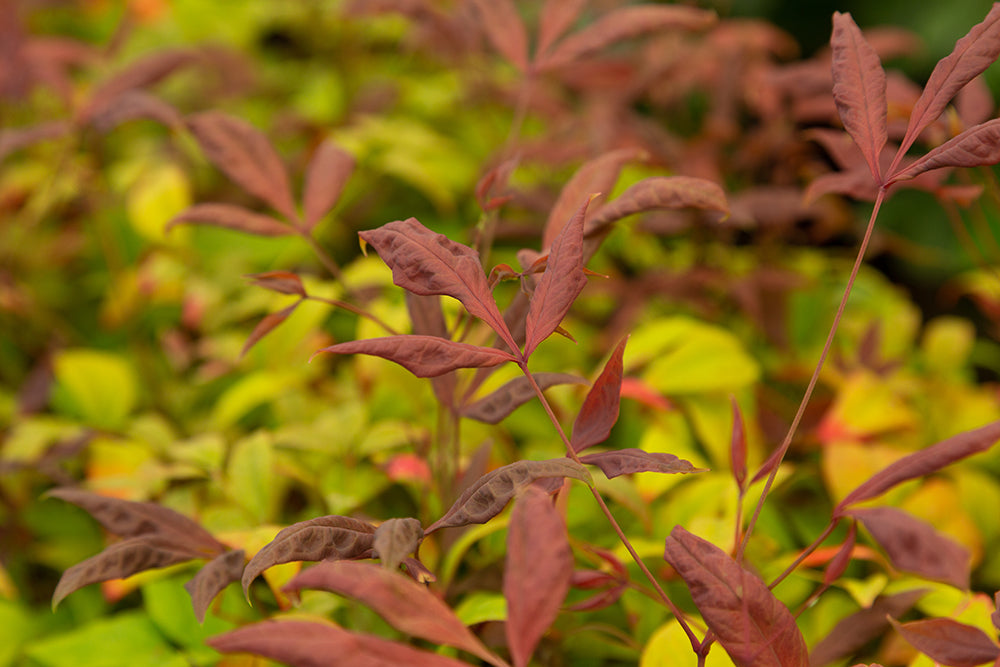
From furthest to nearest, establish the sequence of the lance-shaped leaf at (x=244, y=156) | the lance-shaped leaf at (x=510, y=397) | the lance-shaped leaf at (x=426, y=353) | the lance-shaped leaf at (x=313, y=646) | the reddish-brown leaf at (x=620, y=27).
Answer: the reddish-brown leaf at (x=620, y=27)
the lance-shaped leaf at (x=244, y=156)
the lance-shaped leaf at (x=510, y=397)
the lance-shaped leaf at (x=426, y=353)
the lance-shaped leaf at (x=313, y=646)

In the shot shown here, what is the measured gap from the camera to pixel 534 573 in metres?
0.40

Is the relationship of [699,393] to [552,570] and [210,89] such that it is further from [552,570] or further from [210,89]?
[210,89]

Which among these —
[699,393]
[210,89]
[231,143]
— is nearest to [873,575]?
[699,393]

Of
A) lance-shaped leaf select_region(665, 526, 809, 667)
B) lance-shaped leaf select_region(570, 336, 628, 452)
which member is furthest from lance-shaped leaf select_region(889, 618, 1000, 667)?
lance-shaped leaf select_region(570, 336, 628, 452)

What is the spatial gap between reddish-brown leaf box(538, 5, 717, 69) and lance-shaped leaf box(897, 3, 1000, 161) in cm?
35

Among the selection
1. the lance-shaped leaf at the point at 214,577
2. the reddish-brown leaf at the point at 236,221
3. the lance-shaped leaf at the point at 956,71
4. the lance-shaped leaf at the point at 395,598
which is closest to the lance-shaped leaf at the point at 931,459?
the lance-shaped leaf at the point at 956,71

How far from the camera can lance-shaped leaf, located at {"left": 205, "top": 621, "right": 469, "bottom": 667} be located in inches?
14.3

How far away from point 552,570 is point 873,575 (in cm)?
55

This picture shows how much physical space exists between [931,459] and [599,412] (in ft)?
0.71

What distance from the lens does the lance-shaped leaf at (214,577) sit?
53cm

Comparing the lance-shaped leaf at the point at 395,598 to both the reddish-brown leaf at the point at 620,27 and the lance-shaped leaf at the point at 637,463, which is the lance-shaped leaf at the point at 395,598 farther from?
the reddish-brown leaf at the point at 620,27

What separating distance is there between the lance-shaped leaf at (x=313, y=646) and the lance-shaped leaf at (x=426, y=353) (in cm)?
15

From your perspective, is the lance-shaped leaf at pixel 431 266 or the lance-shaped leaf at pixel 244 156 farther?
the lance-shaped leaf at pixel 244 156

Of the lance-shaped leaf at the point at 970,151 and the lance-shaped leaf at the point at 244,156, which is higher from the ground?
the lance-shaped leaf at the point at 970,151
